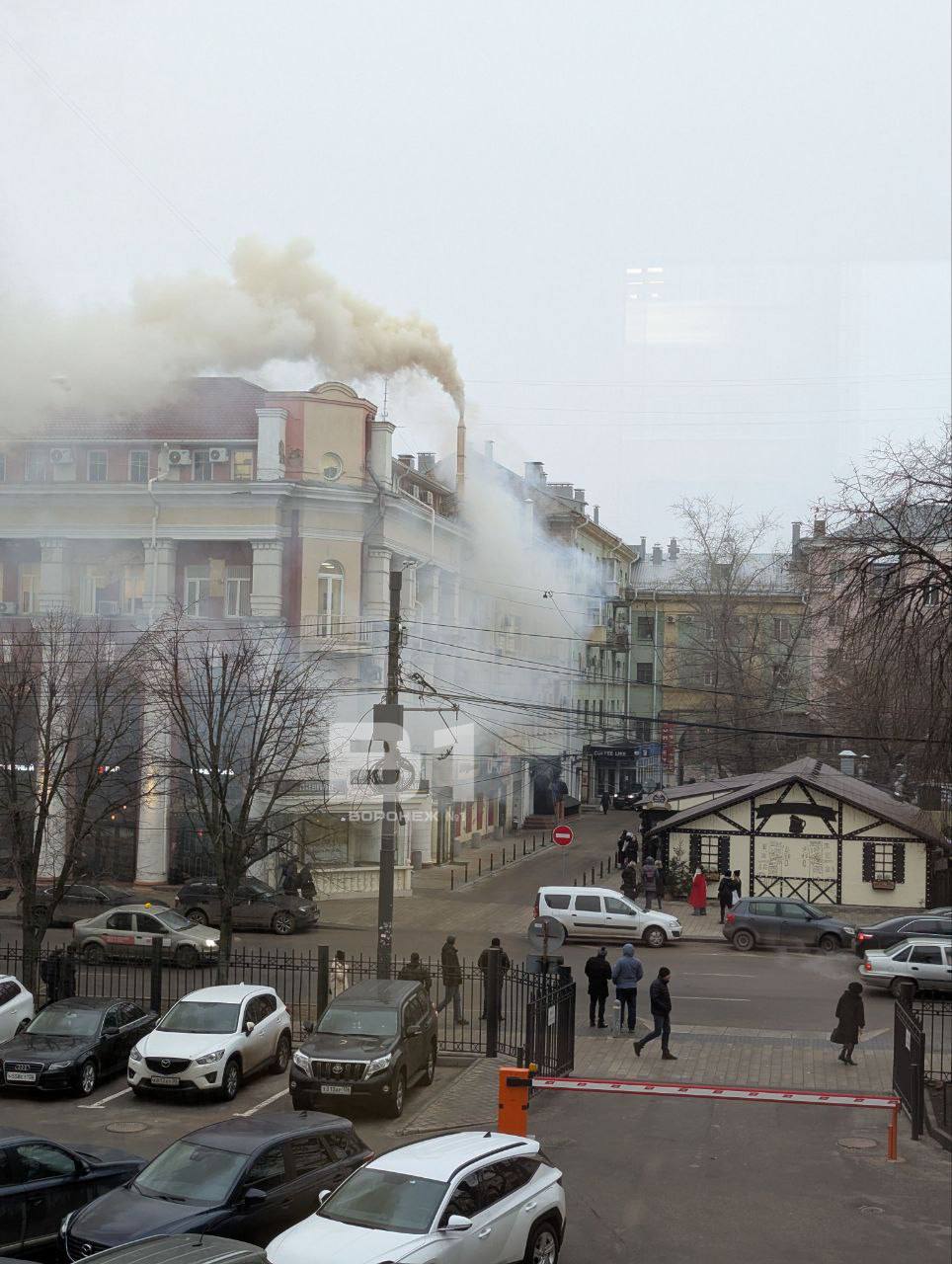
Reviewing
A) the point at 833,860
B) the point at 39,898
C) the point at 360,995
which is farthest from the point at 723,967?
the point at 39,898

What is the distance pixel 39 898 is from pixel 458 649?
14.2 metres

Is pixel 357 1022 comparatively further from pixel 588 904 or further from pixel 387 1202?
pixel 588 904

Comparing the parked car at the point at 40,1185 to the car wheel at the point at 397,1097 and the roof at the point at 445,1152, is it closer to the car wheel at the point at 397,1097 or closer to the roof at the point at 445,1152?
the roof at the point at 445,1152

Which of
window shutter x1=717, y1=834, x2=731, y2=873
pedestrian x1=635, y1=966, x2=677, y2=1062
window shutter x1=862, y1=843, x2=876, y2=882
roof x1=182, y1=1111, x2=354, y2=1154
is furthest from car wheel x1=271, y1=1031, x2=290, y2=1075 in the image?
window shutter x1=862, y1=843, x2=876, y2=882

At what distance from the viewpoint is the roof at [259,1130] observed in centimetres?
950

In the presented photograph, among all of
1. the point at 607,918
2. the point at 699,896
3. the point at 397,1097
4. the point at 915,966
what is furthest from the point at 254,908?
the point at 397,1097

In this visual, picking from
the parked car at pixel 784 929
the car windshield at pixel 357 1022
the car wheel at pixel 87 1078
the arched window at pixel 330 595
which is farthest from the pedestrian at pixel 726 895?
the car wheel at pixel 87 1078

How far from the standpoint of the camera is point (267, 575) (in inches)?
1272

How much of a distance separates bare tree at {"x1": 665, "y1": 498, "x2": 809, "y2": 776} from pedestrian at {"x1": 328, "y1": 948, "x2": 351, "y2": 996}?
2458 cm

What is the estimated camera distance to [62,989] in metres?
18.5

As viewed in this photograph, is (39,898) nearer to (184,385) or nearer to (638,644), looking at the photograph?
(184,385)

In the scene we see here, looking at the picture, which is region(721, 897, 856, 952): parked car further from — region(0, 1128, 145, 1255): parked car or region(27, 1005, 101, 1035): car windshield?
region(0, 1128, 145, 1255): parked car

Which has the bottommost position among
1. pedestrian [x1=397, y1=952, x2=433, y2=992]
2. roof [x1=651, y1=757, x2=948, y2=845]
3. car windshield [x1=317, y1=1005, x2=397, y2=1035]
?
pedestrian [x1=397, y1=952, x2=433, y2=992]

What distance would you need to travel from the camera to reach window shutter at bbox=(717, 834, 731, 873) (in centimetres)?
3130
